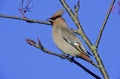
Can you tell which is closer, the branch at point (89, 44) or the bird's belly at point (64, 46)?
the branch at point (89, 44)

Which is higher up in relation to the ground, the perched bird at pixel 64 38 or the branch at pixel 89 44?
the perched bird at pixel 64 38

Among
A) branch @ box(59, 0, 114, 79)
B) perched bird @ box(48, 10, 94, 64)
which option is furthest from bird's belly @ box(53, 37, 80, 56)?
branch @ box(59, 0, 114, 79)

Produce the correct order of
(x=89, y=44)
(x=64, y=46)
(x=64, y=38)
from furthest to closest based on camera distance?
(x=64, y=38) → (x=64, y=46) → (x=89, y=44)

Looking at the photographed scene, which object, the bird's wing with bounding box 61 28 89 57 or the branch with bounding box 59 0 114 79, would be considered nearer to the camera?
the branch with bounding box 59 0 114 79

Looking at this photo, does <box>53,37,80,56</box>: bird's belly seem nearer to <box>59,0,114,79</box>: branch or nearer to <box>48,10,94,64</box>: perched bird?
<box>48,10,94,64</box>: perched bird

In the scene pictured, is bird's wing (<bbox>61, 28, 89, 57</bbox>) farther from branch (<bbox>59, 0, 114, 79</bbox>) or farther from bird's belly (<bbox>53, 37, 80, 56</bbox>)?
branch (<bbox>59, 0, 114, 79</bbox>)

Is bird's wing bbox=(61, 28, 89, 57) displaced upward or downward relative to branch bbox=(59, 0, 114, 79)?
upward

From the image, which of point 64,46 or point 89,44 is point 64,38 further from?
point 89,44

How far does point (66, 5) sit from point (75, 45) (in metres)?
1.05

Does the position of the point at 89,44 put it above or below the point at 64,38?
below

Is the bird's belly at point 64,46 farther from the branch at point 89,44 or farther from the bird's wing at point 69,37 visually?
the branch at point 89,44

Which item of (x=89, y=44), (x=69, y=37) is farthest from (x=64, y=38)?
(x=89, y=44)

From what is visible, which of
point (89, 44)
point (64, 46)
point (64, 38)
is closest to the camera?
point (89, 44)

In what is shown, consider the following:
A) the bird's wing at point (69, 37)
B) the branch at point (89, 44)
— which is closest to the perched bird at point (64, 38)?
the bird's wing at point (69, 37)
